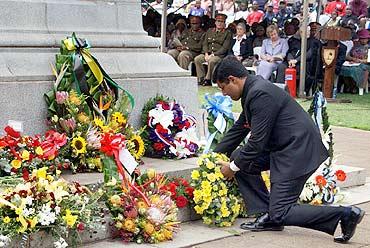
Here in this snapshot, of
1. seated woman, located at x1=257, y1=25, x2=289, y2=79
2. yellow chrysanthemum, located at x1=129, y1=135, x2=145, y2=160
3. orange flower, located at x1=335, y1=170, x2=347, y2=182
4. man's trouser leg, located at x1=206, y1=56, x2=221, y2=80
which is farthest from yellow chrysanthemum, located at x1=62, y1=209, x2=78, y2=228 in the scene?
man's trouser leg, located at x1=206, y1=56, x2=221, y2=80

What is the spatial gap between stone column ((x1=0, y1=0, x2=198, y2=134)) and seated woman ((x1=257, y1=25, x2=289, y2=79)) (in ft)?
34.4

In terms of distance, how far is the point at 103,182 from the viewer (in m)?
6.54

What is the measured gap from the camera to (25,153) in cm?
636

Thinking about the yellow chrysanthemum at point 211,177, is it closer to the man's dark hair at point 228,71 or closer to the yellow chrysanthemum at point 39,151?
the man's dark hair at point 228,71

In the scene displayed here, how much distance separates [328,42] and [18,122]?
42.4 ft

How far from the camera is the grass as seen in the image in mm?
14586

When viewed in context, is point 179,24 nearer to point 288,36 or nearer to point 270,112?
point 288,36

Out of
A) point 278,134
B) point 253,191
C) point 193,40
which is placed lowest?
point 193,40

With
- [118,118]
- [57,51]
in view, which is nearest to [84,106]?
[118,118]

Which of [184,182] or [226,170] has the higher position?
[226,170]

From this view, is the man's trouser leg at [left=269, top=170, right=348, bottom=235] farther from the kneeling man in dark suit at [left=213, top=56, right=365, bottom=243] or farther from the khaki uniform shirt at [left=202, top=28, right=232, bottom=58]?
the khaki uniform shirt at [left=202, top=28, right=232, bottom=58]

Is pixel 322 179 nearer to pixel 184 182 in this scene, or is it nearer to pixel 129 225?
pixel 184 182

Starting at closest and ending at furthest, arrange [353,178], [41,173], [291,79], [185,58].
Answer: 1. [41,173]
2. [353,178]
3. [291,79]
4. [185,58]

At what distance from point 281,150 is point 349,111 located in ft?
33.3
